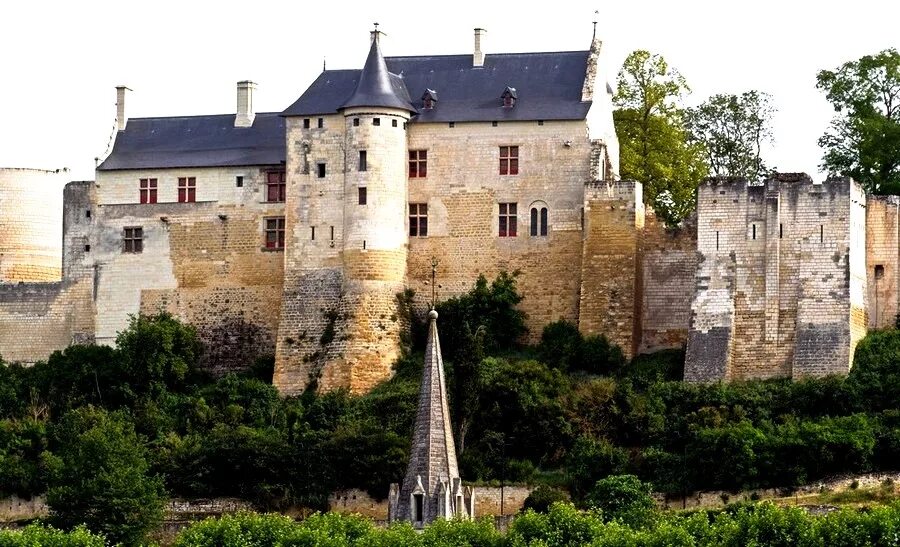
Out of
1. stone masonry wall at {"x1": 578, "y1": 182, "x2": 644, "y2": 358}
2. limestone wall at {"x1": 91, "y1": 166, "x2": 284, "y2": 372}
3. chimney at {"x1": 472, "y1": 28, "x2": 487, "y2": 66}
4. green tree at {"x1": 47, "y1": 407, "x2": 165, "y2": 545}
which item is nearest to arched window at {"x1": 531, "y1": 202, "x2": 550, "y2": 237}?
stone masonry wall at {"x1": 578, "y1": 182, "x2": 644, "y2": 358}

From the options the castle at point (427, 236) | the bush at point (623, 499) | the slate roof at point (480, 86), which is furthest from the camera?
the slate roof at point (480, 86)

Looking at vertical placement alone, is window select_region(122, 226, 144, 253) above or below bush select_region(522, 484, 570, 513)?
above

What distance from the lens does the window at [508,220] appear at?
6538 cm

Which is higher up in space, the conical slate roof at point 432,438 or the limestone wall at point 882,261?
the limestone wall at point 882,261

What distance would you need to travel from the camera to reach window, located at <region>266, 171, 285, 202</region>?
67000 millimetres

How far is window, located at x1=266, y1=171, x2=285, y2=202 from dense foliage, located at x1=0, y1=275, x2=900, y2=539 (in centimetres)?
401

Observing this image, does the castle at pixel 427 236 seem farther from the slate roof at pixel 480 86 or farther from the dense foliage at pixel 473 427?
the dense foliage at pixel 473 427

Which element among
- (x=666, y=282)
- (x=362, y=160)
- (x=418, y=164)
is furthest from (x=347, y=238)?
(x=666, y=282)

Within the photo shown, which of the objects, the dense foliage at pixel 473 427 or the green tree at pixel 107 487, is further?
the dense foliage at pixel 473 427

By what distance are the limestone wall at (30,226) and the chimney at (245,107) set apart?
7.34 m

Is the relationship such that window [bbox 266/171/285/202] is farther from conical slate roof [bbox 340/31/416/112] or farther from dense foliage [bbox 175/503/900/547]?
dense foliage [bbox 175/503/900/547]

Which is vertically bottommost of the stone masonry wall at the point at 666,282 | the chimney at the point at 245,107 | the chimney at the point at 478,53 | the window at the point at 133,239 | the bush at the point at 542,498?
the bush at the point at 542,498

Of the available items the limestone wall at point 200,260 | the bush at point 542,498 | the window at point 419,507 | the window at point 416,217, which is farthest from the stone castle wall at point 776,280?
the window at point 419,507

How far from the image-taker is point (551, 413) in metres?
60.8
